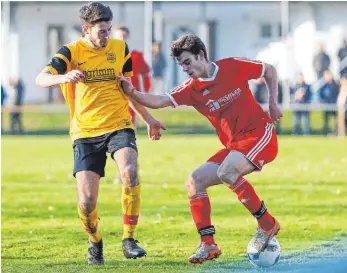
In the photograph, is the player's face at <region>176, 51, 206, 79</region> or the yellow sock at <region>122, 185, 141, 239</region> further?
the yellow sock at <region>122, 185, 141, 239</region>

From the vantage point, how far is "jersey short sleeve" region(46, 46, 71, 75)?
30.9ft

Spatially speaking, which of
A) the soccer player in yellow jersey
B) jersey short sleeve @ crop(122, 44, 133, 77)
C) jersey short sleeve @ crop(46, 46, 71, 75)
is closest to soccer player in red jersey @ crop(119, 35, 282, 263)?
the soccer player in yellow jersey

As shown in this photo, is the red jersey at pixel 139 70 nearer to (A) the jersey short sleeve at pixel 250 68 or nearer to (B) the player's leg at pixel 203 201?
(A) the jersey short sleeve at pixel 250 68

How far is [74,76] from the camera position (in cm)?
885

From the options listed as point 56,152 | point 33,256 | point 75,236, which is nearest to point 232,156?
point 33,256

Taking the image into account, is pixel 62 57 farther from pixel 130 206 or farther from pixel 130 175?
pixel 130 206

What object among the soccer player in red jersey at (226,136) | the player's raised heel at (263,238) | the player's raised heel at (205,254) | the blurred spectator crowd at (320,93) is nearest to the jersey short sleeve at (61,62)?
the soccer player in red jersey at (226,136)

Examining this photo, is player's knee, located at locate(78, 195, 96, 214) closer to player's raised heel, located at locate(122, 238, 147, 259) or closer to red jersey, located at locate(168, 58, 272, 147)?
player's raised heel, located at locate(122, 238, 147, 259)

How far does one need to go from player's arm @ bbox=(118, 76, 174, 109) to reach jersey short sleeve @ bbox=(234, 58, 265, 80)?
2.07ft

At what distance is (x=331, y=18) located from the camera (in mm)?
38156

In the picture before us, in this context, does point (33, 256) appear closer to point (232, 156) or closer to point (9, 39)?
point (232, 156)

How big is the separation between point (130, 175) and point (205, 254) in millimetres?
911

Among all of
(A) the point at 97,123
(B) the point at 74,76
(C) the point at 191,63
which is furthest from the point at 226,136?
(B) the point at 74,76

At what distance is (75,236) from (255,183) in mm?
6146
